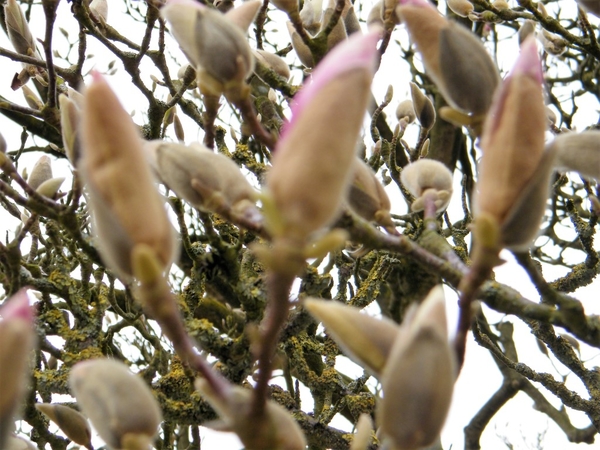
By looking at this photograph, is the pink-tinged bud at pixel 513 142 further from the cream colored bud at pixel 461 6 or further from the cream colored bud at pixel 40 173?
the cream colored bud at pixel 461 6

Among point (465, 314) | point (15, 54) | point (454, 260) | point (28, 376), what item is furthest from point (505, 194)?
point (15, 54)

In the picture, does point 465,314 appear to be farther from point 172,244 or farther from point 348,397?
point 348,397

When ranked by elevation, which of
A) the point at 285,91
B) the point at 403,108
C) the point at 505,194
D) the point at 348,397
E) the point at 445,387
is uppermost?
the point at 403,108

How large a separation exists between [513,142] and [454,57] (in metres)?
0.17

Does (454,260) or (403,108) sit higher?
(403,108)

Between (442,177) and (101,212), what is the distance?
47 cm

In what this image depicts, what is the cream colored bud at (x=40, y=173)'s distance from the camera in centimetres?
105

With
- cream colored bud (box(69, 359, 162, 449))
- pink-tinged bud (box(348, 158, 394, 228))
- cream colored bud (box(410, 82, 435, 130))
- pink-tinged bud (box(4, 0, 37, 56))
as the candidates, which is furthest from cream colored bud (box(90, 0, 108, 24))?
cream colored bud (box(69, 359, 162, 449))

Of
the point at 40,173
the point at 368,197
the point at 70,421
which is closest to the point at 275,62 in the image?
the point at 40,173

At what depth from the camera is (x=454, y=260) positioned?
62 cm

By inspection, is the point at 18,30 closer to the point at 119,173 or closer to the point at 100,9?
the point at 100,9

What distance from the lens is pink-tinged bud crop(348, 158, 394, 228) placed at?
0.65m

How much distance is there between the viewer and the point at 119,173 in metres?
0.38

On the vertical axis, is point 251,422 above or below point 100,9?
below
